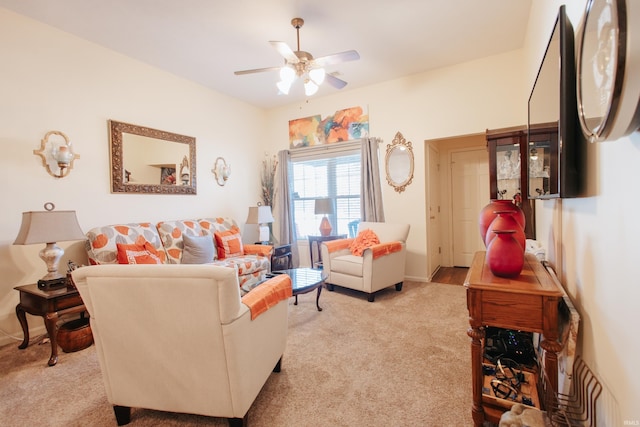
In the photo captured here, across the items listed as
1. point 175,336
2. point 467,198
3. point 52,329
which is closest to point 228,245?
point 52,329

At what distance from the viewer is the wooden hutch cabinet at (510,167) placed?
2.83 metres

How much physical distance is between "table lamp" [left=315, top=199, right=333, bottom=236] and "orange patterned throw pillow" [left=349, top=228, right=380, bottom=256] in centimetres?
72

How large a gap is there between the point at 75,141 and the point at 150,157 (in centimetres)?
77

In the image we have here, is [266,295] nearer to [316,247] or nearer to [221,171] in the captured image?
[316,247]

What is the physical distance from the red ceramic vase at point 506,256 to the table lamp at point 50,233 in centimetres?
310

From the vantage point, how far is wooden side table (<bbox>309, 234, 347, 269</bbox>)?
14.6 feet

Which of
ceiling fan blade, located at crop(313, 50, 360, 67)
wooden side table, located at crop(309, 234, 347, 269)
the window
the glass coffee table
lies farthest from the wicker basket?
the window

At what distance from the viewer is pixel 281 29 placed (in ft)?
9.71

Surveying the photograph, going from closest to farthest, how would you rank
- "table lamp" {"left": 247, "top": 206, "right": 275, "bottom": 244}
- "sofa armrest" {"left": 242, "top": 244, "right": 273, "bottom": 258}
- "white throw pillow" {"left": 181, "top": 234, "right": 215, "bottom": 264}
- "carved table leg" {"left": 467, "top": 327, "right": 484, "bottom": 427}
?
"carved table leg" {"left": 467, "top": 327, "right": 484, "bottom": 427} < "white throw pillow" {"left": 181, "top": 234, "right": 215, "bottom": 264} < "sofa armrest" {"left": 242, "top": 244, "right": 273, "bottom": 258} < "table lamp" {"left": 247, "top": 206, "right": 275, "bottom": 244}

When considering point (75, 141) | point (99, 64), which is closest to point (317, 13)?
point (99, 64)

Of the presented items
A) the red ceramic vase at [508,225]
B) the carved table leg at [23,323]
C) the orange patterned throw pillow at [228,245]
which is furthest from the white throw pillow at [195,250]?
the red ceramic vase at [508,225]

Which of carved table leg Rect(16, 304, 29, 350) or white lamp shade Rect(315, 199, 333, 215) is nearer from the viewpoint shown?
carved table leg Rect(16, 304, 29, 350)

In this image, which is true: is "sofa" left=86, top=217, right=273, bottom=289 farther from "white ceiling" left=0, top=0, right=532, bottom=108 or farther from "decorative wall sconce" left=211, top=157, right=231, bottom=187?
"white ceiling" left=0, top=0, right=532, bottom=108

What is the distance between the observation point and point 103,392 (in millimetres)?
1869
